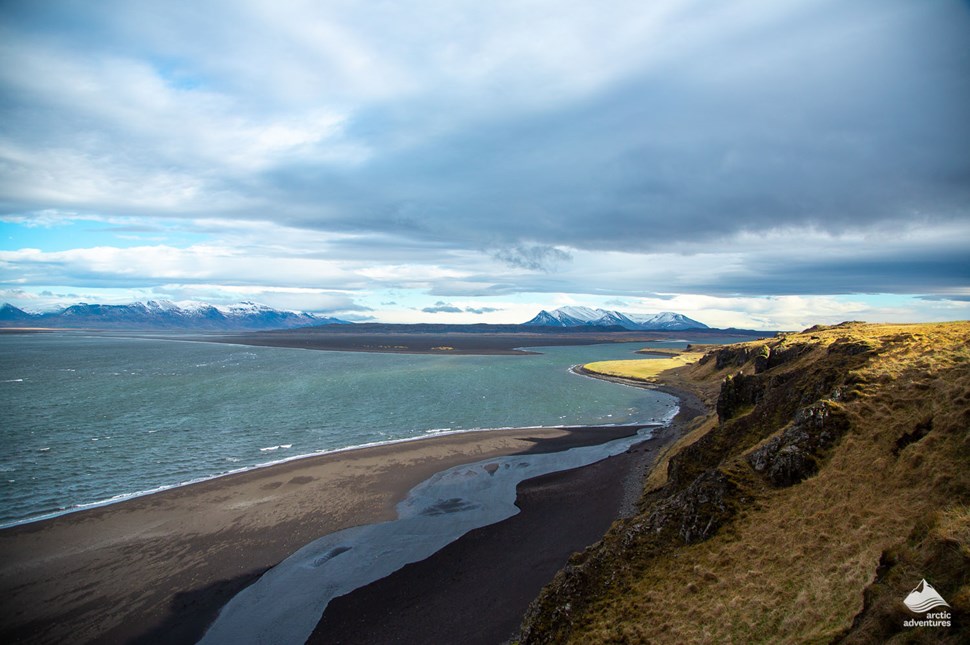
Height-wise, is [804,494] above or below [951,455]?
below

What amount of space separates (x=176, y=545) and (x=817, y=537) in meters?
33.2

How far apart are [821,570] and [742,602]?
2722 mm

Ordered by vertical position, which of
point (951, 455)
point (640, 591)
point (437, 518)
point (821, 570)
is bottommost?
point (437, 518)

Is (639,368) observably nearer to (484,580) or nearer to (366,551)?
(366,551)

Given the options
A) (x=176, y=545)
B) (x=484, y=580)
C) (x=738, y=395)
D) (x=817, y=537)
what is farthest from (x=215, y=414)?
(x=817, y=537)

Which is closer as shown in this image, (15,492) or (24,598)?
(24,598)

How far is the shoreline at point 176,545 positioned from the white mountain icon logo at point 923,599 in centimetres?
2575

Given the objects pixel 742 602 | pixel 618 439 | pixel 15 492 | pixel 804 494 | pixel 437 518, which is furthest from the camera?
pixel 618 439

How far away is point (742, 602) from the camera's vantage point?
14781 mm

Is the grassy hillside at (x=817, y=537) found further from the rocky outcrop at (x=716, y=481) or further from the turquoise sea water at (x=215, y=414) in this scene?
the turquoise sea water at (x=215, y=414)

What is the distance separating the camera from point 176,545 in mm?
28172

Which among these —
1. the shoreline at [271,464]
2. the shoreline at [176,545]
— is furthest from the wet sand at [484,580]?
the shoreline at [271,464]

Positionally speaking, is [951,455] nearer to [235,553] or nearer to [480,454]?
[235,553]

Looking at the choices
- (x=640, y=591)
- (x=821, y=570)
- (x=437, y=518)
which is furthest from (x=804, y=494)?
(x=437, y=518)
